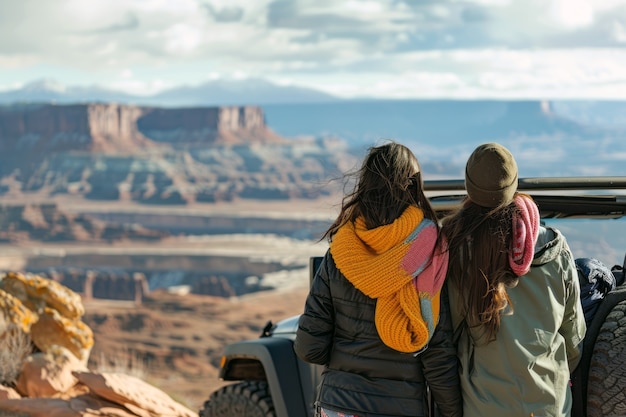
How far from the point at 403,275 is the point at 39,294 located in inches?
277

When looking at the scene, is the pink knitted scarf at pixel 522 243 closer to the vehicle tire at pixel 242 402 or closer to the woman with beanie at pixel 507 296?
the woman with beanie at pixel 507 296

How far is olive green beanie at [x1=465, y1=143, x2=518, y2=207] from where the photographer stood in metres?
2.97

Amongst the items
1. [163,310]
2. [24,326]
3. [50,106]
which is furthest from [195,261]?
[24,326]

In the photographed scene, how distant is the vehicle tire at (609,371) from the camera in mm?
3156

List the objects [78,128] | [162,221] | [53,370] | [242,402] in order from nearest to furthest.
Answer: [242,402], [53,370], [162,221], [78,128]

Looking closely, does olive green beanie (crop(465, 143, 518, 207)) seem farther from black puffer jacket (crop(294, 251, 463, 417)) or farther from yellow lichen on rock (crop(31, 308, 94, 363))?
yellow lichen on rock (crop(31, 308, 94, 363))

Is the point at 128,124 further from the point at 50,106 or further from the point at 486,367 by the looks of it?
the point at 486,367

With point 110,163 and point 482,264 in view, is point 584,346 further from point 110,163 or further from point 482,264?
point 110,163

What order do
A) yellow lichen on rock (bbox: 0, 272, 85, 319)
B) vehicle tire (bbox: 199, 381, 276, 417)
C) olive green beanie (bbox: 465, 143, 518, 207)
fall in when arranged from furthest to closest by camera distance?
yellow lichen on rock (bbox: 0, 272, 85, 319)
vehicle tire (bbox: 199, 381, 276, 417)
olive green beanie (bbox: 465, 143, 518, 207)

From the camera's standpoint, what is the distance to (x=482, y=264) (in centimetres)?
301

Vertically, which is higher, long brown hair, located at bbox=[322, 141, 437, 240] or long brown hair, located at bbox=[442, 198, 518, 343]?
long brown hair, located at bbox=[322, 141, 437, 240]

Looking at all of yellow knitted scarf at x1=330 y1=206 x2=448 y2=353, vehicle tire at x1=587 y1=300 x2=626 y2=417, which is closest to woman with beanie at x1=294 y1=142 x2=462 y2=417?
yellow knitted scarf at x1=330 y1=206 x2=448 y2=353

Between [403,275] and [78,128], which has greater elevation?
[403,275]

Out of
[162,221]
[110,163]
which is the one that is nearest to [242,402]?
[162,221]
